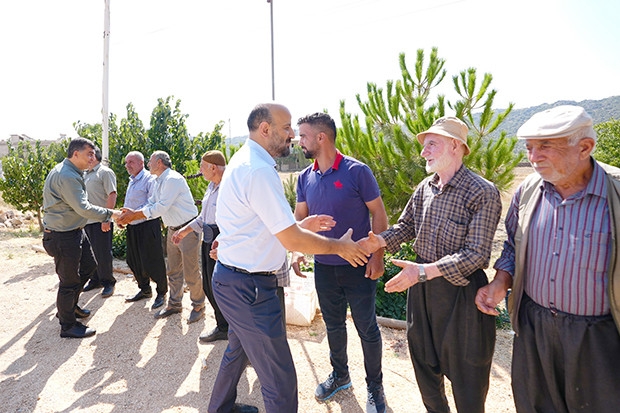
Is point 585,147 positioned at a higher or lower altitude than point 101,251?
higher

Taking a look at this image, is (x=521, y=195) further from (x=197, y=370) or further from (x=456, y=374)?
(x=197, y=370)

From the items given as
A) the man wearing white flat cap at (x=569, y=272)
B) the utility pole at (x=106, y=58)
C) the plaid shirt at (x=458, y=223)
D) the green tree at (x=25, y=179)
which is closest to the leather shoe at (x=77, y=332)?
the plaid shirt at (x=458, y=223)

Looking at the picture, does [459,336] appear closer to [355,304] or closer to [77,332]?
[355,304]

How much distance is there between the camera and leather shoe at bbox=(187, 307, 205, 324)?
4.33 meters

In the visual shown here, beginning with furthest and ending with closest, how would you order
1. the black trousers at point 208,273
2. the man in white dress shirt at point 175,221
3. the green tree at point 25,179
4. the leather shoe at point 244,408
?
the green tree at point 25,179, the man in white dress shirt at point 175,221, the black trousers at point 208,273, the leather shoe at point 244,408

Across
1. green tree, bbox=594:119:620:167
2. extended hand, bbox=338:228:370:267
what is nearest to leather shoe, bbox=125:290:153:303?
extended hand, bbox=338:228:370:267

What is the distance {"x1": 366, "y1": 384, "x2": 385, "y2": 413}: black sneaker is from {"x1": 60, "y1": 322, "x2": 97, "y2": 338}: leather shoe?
3.11 metres

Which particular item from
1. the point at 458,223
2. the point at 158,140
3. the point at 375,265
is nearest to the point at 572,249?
the point at 458,223

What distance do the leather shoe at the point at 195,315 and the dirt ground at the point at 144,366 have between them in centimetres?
7

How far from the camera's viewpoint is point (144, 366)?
3500 mm

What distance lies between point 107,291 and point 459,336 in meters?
4.90

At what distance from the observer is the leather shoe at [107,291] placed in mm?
5200

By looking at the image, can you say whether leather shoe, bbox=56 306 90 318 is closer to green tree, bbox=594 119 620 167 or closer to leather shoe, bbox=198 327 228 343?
leather shoe, bbox=198 327 228 343

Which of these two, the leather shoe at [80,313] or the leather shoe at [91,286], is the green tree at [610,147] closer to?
the leather shoe at [91,286]
